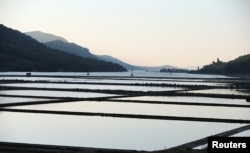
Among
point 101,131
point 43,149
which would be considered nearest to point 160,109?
point 101,131

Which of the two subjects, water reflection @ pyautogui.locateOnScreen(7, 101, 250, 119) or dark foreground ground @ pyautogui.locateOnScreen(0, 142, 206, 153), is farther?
water reflection @ pyautogui.locateOnScreen(7, 101, 250, 119)

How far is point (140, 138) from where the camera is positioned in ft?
76.8

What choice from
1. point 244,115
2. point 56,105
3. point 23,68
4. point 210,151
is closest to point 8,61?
point 23,68

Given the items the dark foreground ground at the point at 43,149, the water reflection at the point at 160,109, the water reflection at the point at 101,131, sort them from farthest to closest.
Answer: the water reflection at the point at 160,109 < the water reflection at the point at 101,131 < the dark foreground ground at the point at 43,149

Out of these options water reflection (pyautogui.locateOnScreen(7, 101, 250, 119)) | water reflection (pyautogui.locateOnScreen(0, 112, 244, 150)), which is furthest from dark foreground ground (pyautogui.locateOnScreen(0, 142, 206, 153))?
water reflection (pyautogui.locateOnScreen(7, 101, 250, 119))

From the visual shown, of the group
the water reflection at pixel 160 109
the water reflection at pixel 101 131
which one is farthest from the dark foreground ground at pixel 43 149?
the water reflection at pixel 160 109

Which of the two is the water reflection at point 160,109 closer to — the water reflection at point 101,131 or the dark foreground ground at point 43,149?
the water reflection at point 101,131

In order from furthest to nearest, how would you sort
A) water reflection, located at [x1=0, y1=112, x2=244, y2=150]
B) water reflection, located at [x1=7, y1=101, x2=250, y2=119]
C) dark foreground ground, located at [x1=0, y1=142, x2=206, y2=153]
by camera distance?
1. water reflection, located at [x1=7, y1=101, x2=250, y2=119]
2. water reflection, located at [x1=0, y1=112, x2=244, y2=150]
3. dark foreground ground, located at [x1=0, y1=142, x2=206, y2=153]

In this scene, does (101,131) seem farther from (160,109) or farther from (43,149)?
(160,109)

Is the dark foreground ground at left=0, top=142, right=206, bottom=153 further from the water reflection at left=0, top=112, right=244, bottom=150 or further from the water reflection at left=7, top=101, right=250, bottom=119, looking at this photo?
the water reflection at left=7, top=101, right=250, bottom=119

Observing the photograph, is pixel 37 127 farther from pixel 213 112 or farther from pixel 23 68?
pixel 23 68

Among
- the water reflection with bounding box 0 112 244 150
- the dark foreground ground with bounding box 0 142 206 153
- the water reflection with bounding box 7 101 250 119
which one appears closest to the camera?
the dark foreground ground with bounding box 0 142 206 153

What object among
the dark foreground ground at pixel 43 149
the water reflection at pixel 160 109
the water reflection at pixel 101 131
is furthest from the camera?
the water reflection at pixel 160 109

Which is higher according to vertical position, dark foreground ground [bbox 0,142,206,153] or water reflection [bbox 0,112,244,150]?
dark foreground ground [bbox 0,142,206,153]
